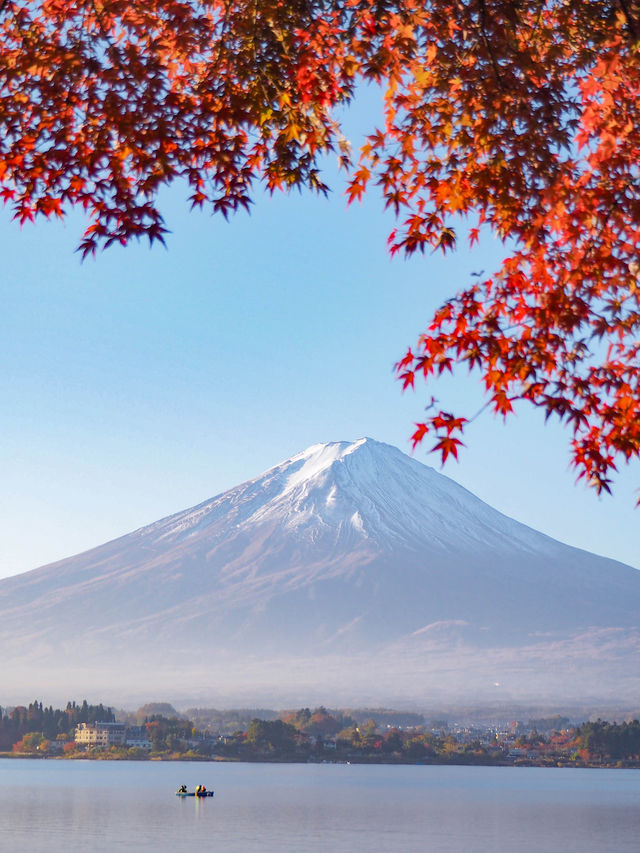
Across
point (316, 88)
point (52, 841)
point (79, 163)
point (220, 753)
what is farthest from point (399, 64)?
point (220, 753)

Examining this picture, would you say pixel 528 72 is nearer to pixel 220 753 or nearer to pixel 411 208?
pixel 411 208

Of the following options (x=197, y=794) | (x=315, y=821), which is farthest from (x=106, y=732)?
(x=315, y=821)

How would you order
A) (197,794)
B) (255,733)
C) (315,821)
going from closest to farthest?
(315,821) < (197,794) < (255,733)

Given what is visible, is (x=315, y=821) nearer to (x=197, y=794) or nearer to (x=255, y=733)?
(x=197, y=794)

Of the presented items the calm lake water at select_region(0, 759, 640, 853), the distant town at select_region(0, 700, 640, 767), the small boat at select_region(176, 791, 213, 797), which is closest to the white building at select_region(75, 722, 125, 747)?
the distant town at select_region(0, 700, 640, 767)

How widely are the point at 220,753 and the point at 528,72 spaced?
184 m

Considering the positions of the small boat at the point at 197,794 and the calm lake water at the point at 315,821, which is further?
the small boat at the point at 197,794

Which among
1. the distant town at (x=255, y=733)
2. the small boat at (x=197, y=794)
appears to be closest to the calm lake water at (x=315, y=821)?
the small boat at (x=197, y=794)

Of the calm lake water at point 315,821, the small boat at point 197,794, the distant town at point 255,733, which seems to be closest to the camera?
the calm lake water at point 315,821

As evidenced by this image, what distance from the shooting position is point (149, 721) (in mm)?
188750

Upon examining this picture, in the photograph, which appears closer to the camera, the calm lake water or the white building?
the calm lake water

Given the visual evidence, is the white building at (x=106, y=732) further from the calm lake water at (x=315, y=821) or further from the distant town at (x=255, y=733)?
the calm lake water at (x=315, y=821)

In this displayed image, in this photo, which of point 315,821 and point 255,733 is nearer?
point 315,821

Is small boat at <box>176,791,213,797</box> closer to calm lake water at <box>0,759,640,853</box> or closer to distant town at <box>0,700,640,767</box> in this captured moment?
calm lake water at <box>0,759,640,853</box>
